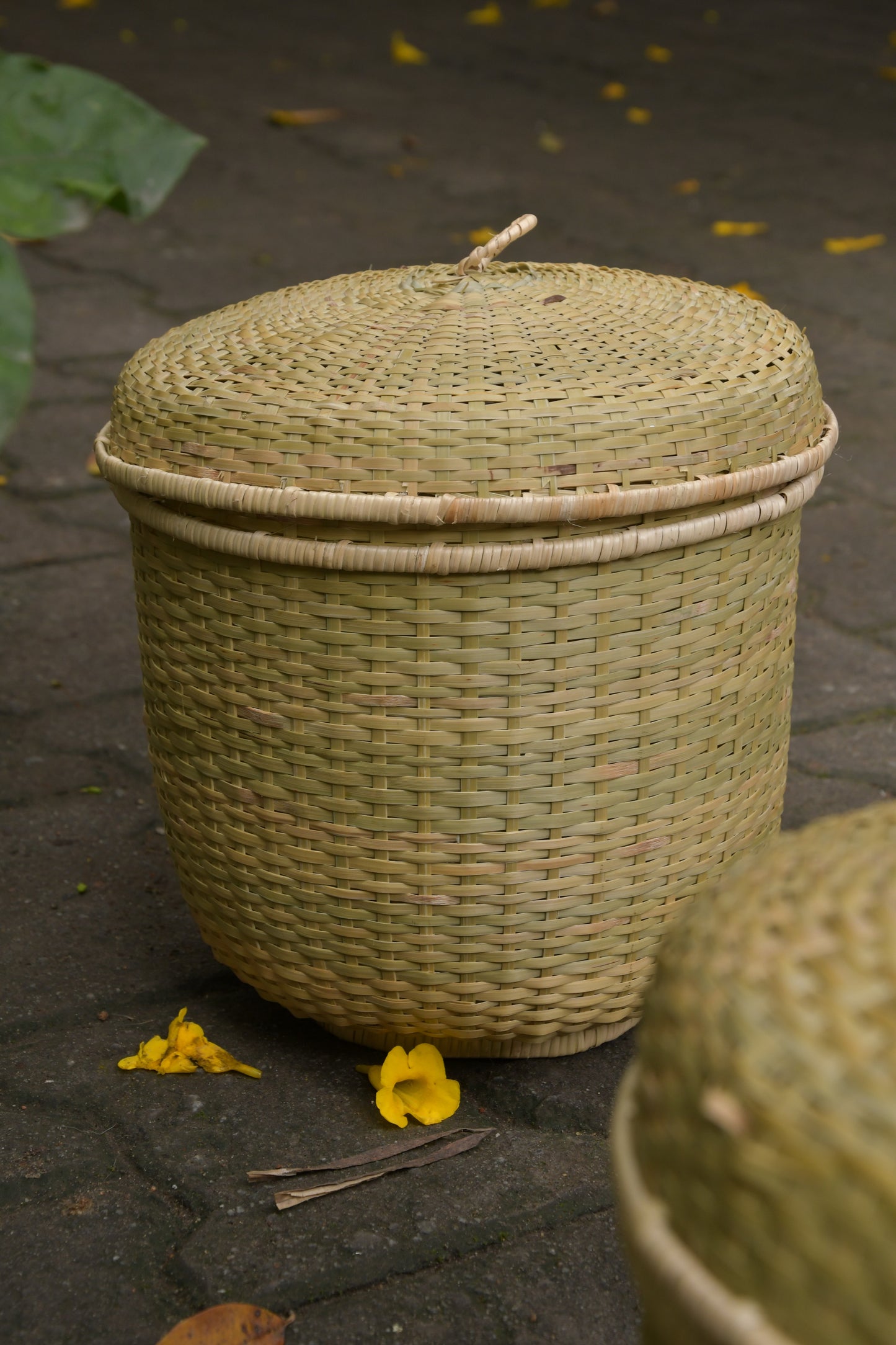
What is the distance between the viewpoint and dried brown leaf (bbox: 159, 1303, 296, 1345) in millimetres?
1049

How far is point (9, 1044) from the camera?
1400 mm

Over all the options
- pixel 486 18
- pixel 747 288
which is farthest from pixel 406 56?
pixel 747 288

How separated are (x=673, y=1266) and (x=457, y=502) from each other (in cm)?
60

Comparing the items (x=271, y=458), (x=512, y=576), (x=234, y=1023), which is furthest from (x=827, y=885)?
(x=234, y=1023)

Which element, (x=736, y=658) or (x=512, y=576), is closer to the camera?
(x=512, y=576)

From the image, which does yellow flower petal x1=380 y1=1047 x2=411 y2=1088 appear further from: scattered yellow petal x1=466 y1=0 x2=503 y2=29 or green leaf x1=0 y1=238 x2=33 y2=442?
scattered yellow petal x1=466 y1=0 x2=503 y2=29

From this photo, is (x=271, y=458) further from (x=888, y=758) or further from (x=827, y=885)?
(x=888, y=758)

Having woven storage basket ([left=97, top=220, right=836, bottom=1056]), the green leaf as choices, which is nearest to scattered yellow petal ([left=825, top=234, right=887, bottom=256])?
woven storage basket ([left=97, top=220, right=836, bottom=1056])

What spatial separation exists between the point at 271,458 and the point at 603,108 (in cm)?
484

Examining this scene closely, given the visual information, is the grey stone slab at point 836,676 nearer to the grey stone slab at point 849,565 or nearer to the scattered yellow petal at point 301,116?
the grey stone slab at point 849,565

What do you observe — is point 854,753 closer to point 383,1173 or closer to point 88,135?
point 383,1173

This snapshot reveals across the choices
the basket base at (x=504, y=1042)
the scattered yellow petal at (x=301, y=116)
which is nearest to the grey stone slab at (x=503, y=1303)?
the basket base at (x=504, y=1042)

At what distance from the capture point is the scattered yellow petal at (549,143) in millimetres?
4918

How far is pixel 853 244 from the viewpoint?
Result: 394 cm
